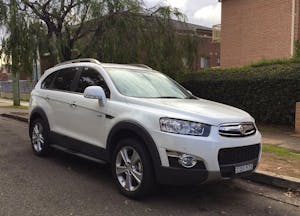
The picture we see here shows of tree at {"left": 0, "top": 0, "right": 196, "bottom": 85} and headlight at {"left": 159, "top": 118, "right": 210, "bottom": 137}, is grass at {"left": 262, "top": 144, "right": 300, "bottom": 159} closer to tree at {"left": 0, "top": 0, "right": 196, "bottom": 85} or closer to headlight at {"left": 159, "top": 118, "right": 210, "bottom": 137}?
headlight at {"left": 159, "top": 118, "right": 210, "bottom": 137}

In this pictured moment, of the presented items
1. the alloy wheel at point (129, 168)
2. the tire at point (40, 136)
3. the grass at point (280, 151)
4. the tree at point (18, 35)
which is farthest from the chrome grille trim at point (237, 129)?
the tree at point (18, 35)

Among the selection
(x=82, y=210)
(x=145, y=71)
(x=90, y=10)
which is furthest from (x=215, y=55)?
(x=82, y=210)

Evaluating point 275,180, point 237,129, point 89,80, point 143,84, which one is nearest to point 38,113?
point 89,80

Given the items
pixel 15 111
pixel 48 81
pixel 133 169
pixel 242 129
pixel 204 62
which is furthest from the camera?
pixel 204 62

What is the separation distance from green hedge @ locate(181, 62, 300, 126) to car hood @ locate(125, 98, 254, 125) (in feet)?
18.4

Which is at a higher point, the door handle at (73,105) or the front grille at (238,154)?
the door handle at (73,105)

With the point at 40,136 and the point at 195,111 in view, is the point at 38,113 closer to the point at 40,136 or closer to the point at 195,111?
the point at 40,136

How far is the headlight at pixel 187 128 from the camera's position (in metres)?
5.05

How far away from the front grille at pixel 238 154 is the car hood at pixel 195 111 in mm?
350

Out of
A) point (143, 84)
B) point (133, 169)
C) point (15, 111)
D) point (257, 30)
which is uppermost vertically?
point (257, 30)

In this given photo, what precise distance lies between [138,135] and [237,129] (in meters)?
1.24

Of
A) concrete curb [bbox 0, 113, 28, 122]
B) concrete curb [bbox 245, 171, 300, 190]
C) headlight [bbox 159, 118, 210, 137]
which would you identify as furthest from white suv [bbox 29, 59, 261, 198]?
concrete curb [bbox 0, 113, 28, 122]

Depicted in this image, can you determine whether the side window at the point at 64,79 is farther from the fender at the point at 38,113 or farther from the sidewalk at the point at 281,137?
the sidewalk at the point at 281,137

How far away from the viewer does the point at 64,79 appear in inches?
299
